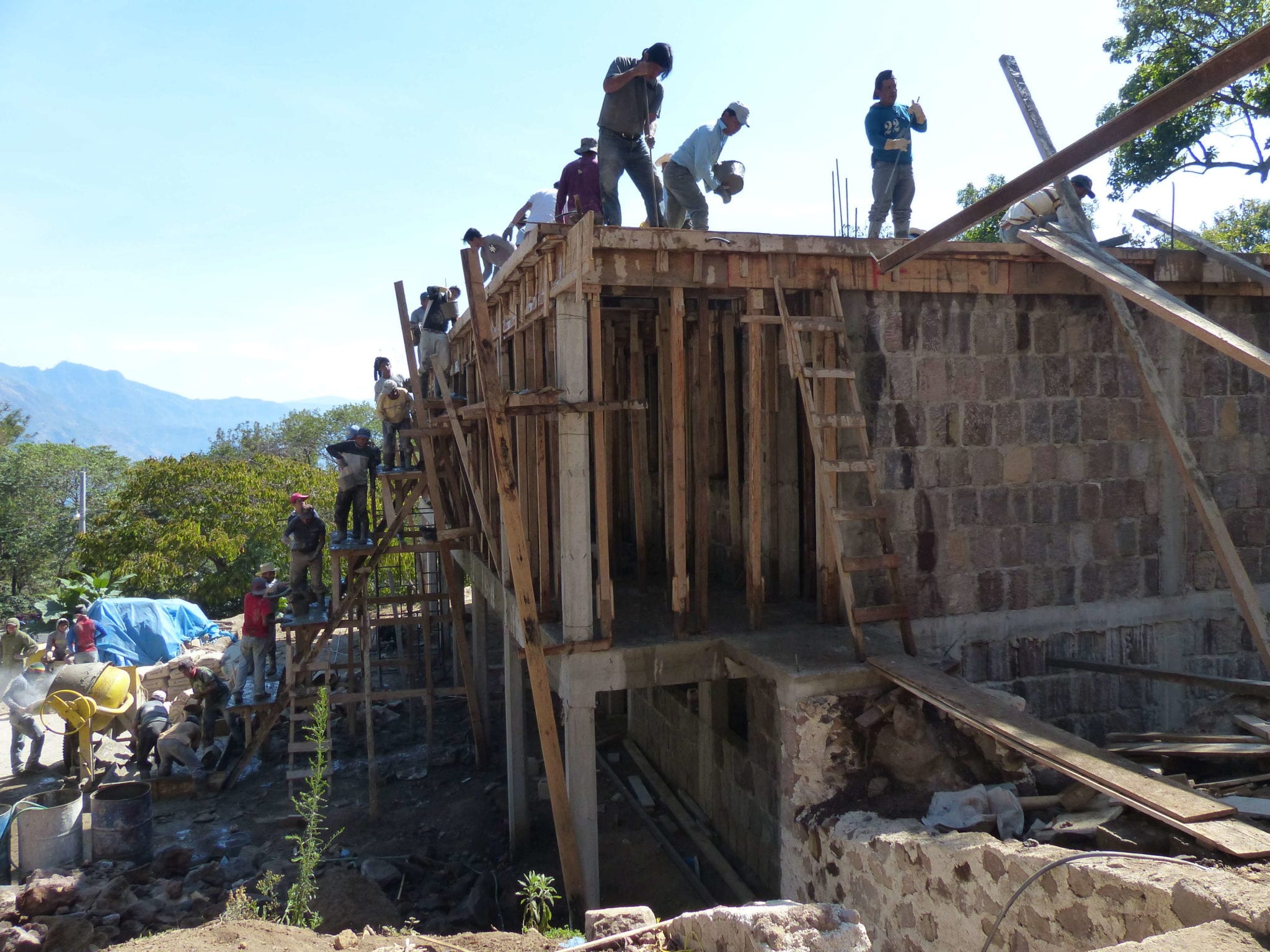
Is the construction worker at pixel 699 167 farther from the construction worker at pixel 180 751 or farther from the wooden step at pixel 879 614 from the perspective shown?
the construction worker at pixel 180 751

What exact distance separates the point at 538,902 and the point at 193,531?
66.9ft

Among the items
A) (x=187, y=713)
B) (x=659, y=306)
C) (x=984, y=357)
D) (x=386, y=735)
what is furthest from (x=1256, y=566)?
(x=187, y=713)

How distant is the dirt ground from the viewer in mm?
4824

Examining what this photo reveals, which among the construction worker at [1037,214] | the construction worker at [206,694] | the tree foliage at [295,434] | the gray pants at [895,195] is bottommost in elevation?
the construction worker at [206,694]

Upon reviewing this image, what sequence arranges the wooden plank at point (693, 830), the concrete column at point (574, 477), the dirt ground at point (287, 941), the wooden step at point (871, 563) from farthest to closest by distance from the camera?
the wooden plank at point (693, 830) < the concrete column at point (574, 477) < the wooden step at point (871, 563) < the dirt ground at point (287, 941)

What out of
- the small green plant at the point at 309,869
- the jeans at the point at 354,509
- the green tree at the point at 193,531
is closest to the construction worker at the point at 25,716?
the jeans at the point at 354,509

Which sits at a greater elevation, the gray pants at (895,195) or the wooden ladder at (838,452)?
the gray pants at (895,195)

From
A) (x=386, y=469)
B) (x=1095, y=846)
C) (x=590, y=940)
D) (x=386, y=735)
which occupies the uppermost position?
(x=386, y=469)

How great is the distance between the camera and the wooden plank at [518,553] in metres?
6.26

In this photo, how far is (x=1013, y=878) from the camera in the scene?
4.31m

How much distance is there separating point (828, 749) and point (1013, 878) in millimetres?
1699

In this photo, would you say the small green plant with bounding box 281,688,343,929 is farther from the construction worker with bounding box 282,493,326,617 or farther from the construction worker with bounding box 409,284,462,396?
the construction worker with bounding box 409,284,462,396

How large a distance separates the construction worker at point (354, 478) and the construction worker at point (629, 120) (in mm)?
5707

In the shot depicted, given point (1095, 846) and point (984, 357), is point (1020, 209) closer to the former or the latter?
point (984, 357)
